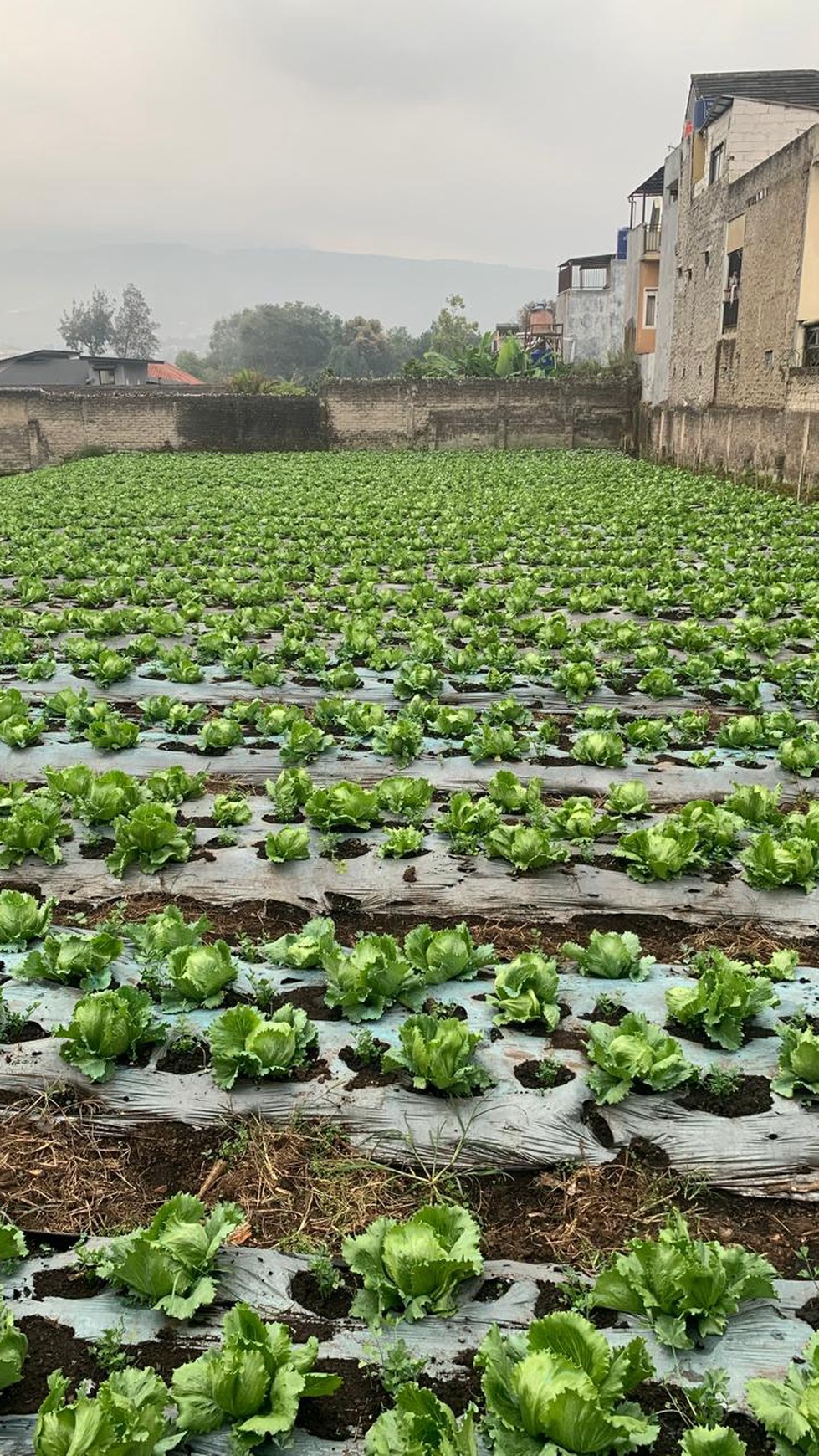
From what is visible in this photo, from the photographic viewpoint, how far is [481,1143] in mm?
3359

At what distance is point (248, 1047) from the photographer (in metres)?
3.54

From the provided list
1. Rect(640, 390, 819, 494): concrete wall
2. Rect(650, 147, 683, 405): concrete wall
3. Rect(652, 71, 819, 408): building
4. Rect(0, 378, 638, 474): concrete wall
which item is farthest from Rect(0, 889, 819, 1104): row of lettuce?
Result: Rect(0, 378, 638, 474): concrete wall

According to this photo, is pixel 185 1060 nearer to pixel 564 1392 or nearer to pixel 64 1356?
pixel 64 1356

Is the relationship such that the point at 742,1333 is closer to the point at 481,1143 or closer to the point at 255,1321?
the point at 481,1143

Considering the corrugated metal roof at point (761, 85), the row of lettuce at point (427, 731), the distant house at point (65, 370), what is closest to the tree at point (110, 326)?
the distant house at point (65, 370)

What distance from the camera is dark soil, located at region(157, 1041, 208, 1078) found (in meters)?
3.66

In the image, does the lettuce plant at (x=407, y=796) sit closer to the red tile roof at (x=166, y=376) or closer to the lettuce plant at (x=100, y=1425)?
the lettuce plant at (x=100, y=1425)

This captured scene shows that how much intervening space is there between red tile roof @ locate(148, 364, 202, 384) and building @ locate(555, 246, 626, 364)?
2506 centimetres

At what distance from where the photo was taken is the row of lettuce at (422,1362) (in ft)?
7.52

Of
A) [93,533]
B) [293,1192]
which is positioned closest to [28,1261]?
[293,1192]

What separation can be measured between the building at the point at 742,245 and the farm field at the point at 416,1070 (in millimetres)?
16043

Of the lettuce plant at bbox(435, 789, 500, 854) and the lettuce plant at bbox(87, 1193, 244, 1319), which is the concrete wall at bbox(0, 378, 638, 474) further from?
the lettuce plant at bbox(87, 1193, 244, 1319)

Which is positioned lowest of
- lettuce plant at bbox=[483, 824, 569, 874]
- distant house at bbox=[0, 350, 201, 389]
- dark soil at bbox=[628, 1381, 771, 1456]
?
dark soil at bbox=[628, 1381, 771, 1456]

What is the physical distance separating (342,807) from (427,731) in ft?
5.80
